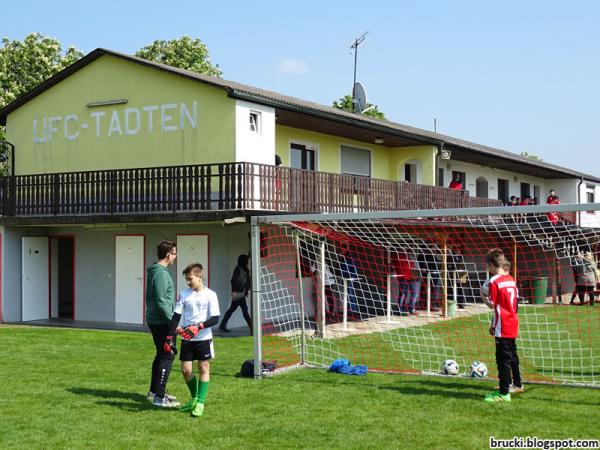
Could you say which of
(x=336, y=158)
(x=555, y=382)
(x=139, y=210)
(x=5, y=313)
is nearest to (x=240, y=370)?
(x=555, y=382)

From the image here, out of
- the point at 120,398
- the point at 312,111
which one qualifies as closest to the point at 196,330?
the point at 120,398

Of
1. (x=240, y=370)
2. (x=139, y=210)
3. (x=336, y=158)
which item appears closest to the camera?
(x=240, y=370)

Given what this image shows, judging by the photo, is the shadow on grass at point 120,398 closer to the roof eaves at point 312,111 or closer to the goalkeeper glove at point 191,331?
the goalkeeper glove at point 191,331

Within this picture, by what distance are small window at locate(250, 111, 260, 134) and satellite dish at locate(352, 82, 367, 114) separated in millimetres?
12644

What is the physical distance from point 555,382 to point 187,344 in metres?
4.72

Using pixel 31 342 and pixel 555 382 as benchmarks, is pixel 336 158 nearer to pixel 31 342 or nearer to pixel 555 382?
pixel 31 342

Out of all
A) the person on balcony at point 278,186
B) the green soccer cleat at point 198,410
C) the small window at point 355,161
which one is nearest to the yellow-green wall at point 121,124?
the person on balcony at point 278,186

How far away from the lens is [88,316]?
20.6 m

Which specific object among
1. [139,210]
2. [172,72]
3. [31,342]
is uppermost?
[172,72]

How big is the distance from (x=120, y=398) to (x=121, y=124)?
1218cm

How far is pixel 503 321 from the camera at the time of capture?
8.62m

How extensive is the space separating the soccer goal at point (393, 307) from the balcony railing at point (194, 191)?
0.88 m

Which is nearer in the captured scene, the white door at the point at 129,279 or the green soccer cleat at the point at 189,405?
the green soccer cleat at the point at 189,405

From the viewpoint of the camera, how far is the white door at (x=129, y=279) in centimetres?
1969
